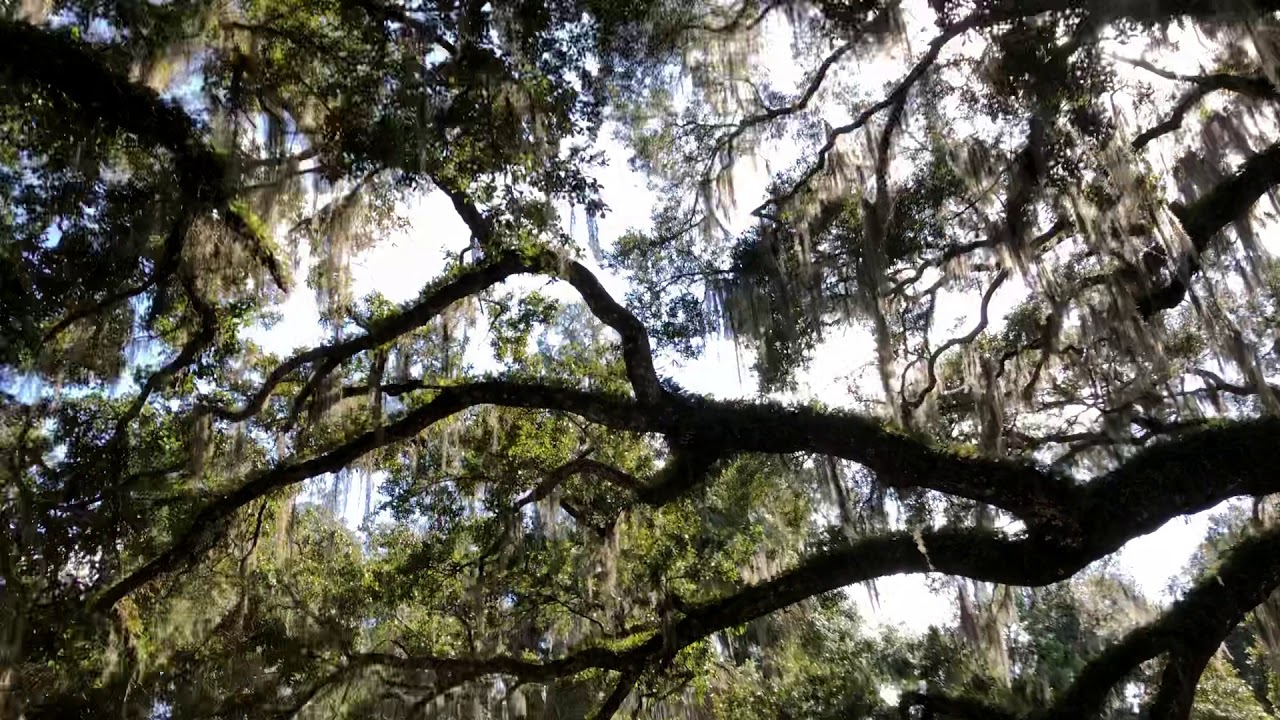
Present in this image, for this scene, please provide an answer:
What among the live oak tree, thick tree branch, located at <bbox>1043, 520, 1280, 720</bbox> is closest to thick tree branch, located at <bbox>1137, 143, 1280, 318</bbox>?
the live oak tree

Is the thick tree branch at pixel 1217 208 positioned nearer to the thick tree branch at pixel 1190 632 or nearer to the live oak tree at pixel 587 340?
the live oak tree at pixel 587 340

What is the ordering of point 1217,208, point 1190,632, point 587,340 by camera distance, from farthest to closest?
point 587,340 → point 1217,208 → point 1190,632

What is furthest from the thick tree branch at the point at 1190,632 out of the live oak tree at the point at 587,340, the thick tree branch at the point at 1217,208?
the thick tree branch at the point at 1217,208

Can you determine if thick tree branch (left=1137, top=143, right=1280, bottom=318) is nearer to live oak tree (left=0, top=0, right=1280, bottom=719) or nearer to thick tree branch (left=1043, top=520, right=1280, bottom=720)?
live oak tree (left=0, top=0, right=1280, bottom=719)

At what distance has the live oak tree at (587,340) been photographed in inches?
182

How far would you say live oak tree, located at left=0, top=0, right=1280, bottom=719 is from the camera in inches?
182

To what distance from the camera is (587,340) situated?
7418mm

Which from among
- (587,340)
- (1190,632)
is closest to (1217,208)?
(1190,632)

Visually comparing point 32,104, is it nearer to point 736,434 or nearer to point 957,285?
point 736,434

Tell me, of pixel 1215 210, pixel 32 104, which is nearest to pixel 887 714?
pixel 1215 210

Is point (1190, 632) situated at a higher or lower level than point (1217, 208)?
lower

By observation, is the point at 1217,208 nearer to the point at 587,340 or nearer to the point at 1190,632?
the point at 1190,632

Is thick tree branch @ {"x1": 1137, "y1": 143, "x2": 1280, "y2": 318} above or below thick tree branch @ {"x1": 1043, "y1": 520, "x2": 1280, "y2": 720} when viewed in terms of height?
above

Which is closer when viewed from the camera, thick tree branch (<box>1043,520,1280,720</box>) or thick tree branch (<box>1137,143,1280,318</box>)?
thick tree branch (<box>1043,520,1280,720</box>)
